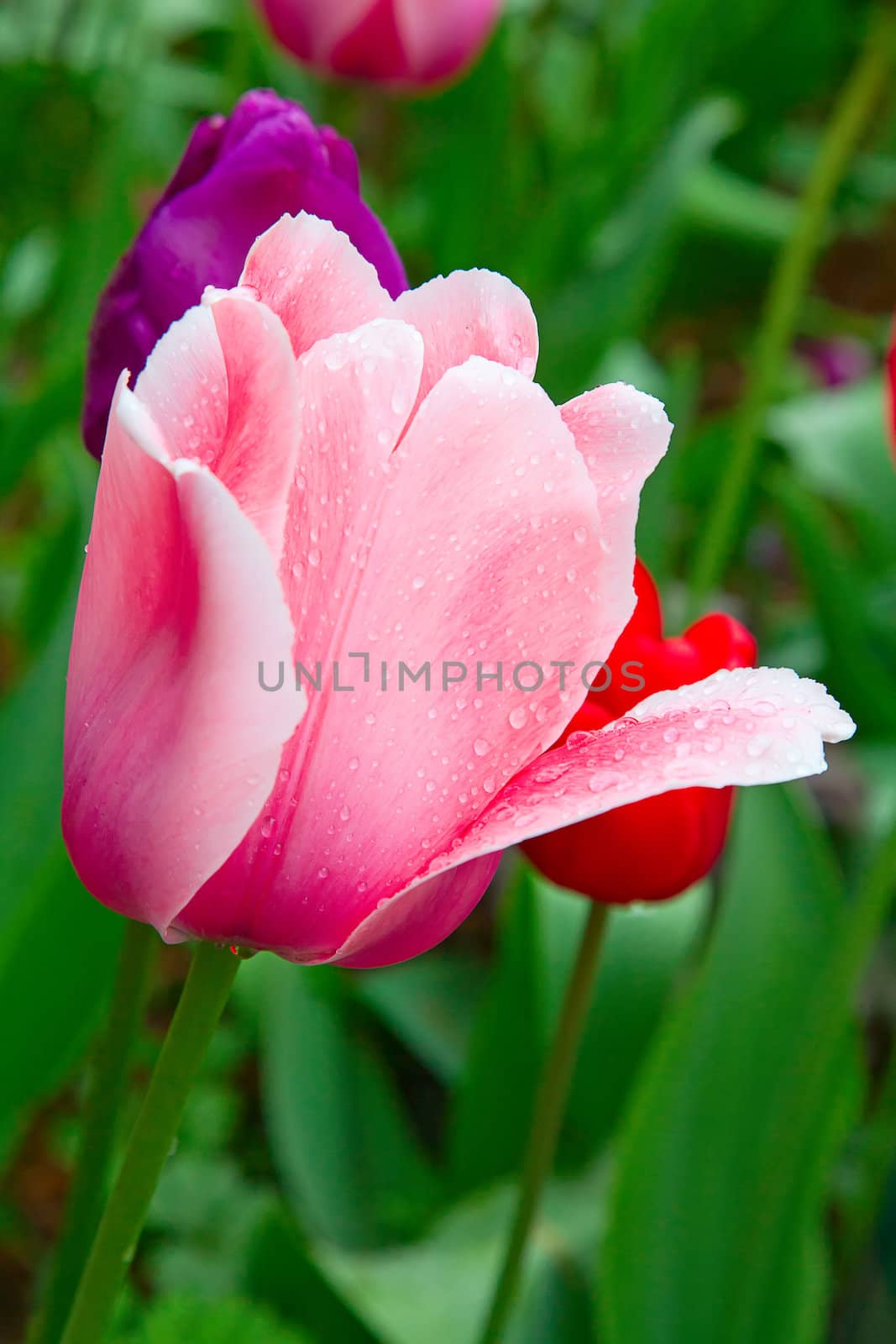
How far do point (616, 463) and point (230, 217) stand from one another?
136 mm

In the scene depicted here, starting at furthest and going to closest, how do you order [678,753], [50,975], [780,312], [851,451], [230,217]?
[851,451], [780,312], [50,975], [230,217], [678,753]

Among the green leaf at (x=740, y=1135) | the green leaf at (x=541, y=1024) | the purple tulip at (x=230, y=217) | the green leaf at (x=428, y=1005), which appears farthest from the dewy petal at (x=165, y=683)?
the green leaf at (x=428, y=1005)

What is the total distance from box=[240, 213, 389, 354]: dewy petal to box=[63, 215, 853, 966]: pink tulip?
0.03 m

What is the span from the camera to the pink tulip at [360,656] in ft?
0.83

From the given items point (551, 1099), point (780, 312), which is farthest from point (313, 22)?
Result: point (551, 1099)

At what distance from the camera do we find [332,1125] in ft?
3.15

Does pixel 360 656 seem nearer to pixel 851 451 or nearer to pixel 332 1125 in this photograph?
pixel 332 1125

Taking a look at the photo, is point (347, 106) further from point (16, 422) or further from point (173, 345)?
point (173, 345)

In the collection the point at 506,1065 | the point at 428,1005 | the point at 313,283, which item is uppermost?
the point at 313,283

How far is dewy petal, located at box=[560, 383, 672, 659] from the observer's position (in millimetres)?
271

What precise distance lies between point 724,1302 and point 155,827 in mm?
550

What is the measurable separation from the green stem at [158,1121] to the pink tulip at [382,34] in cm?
92

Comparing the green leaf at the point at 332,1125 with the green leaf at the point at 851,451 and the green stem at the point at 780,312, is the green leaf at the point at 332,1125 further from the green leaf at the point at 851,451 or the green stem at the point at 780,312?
the green leaf at the point at 851,451

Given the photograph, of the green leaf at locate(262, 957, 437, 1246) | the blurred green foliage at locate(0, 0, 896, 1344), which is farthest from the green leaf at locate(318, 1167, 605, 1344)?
the green leaf at locate(262, 957, 437, 1246)
